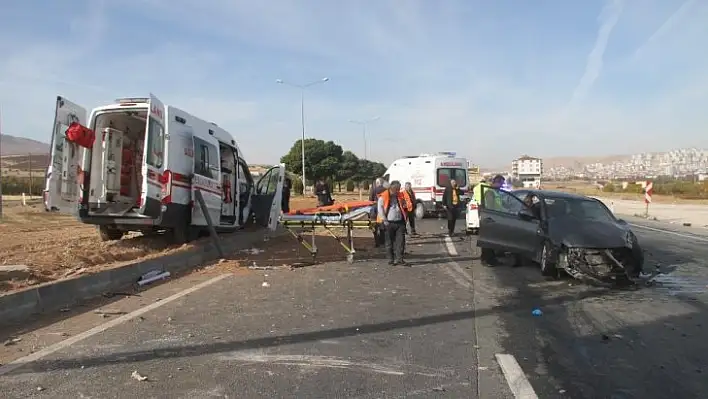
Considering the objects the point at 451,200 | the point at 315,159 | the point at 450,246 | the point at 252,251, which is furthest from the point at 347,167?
the point at 252,251

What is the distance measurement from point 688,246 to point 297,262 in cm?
979

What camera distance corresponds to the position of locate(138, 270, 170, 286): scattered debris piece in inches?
374

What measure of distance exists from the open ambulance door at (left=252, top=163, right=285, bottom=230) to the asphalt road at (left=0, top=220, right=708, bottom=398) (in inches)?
165

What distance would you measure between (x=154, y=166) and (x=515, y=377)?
7661 millimetres

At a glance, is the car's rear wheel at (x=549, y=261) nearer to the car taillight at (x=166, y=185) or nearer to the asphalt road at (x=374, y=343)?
the asphalt road at (x=374, y=343)

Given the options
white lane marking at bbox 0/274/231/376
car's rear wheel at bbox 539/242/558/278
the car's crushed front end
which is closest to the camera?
white lane marking at bbox 0/274/231/376

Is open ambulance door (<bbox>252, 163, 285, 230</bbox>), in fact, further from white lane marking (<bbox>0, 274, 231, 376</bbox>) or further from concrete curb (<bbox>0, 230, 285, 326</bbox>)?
white lane marking (<bbox>0, 274, 231, 376</bbox>)

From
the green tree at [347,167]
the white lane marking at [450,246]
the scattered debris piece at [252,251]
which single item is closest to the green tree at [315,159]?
the green tree at [347,167]

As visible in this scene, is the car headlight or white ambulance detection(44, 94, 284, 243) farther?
white ambulance detection(44, 94, 284, 243)

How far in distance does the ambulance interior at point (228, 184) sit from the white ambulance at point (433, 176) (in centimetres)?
1193

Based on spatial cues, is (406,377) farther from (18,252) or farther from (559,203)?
(18,252)

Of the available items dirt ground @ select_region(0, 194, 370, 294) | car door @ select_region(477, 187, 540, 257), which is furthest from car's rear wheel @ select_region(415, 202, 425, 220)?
car door @ select_region(477, 187, 540, 257)

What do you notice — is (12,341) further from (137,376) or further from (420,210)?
(420,210)

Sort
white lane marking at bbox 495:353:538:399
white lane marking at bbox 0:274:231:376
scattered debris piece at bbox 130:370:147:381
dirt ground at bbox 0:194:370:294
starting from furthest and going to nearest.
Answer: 1. dirt ground at bbox 0:194:370:294
2. white lane marking at bbox 0:274:231:376
3. scattered debris piece at bbox 130:370:147:381
4. white lane marking at bbox 495:353:538:399
